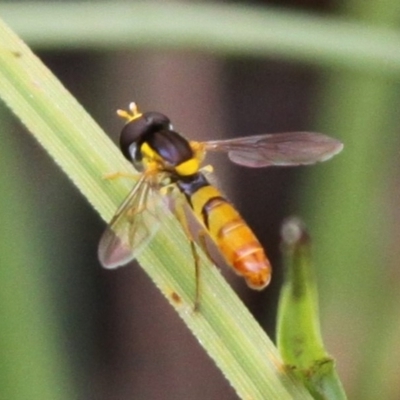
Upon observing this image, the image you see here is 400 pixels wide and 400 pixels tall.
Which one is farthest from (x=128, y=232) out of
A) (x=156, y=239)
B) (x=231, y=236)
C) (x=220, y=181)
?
(x=220, y=181)

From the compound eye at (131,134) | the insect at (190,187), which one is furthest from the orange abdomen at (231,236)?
the compound eye at (131,134)

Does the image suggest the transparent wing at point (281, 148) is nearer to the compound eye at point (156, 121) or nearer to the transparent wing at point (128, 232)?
the compound eye at point (156, 121)

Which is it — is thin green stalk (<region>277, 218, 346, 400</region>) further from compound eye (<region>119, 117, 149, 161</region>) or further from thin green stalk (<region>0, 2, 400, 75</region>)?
thin green stalk (<region>0, 2, 400, 75</region>)

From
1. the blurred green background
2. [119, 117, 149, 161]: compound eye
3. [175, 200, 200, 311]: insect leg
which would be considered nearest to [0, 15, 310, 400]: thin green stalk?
[175, 200, 200, 311]: insect leg

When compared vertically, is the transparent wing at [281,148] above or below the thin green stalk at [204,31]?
below

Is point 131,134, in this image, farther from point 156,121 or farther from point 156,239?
point 156,239

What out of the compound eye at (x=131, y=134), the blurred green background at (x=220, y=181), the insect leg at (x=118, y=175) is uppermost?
the insect leg at (x=118, y=175)
